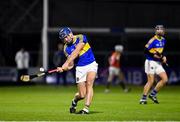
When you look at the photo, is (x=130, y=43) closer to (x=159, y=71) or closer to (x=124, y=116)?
(x=159, y=71)

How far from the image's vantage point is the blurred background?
43781mm

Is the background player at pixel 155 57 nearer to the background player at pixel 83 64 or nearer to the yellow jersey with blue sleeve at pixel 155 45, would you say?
the yellow jersey with blue sleeve at pixel 155 45

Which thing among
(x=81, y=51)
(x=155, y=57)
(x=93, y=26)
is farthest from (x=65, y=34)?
(x=93, y=26)

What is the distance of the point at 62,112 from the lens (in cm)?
1916

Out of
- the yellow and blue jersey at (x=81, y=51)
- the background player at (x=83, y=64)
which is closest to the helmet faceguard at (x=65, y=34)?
the background player at (x=83, y=64)

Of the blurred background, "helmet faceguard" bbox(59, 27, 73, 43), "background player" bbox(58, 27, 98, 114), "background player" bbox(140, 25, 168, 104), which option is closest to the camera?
"helmet faceguard" bbox(59, 27, 73, 43)

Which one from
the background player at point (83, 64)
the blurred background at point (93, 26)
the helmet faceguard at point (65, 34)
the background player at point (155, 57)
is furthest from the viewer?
the blurred background at point (93, 26)

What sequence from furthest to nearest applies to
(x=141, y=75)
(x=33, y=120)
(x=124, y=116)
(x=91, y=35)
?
(x=91, y=35) → (x=141, y=75) → (x=124, y=116) → (x=33, y=120)

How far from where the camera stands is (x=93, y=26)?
45625 mm

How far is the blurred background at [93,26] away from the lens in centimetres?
4378

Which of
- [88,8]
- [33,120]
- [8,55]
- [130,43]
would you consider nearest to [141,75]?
[130,43]

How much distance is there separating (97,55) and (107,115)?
1024 inches

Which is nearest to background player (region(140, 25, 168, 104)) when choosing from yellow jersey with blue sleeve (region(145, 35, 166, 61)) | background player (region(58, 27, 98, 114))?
yellow jersey with blue sleeve (region(145, 35, 166, 61))

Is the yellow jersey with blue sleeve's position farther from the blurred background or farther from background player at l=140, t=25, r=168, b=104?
the blurred background
